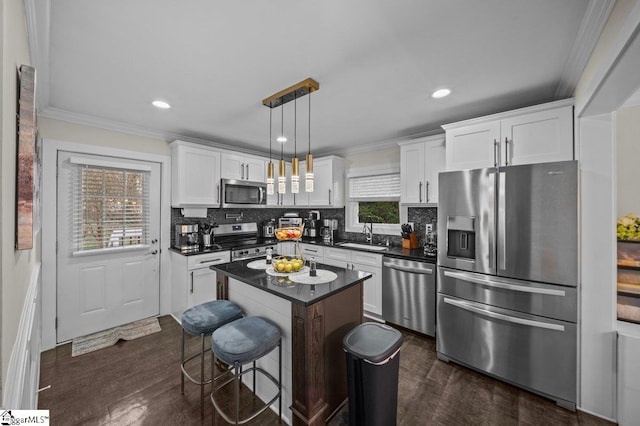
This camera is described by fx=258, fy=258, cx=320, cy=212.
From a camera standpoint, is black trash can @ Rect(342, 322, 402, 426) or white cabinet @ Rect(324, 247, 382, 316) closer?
black trash can @ Rect(342, 322, 402, 426)

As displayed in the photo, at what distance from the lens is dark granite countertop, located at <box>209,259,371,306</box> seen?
1676 millimetres

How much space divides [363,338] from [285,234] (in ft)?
3.42

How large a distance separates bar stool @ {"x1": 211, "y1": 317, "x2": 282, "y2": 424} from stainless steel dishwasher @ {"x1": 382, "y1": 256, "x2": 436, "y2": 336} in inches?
69.4

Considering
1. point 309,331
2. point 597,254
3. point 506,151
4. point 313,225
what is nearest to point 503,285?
point 597,254

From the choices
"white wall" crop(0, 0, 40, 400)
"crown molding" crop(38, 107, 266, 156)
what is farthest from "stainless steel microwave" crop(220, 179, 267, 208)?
"white wall" crop(0, 0, 40, 400)

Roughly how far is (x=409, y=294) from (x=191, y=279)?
106 inches

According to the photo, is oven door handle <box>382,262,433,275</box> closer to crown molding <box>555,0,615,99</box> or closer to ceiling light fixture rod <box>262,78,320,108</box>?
crown molding <box>555,0,615,99</box>

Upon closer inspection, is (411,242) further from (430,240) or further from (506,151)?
(506,151)

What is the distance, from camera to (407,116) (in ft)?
9.60

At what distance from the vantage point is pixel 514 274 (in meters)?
2.17

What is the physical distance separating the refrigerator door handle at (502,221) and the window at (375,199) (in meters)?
1.66

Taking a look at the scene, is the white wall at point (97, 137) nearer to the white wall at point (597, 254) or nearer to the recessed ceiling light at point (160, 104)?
the recessed ceiling light at point (160, 104)

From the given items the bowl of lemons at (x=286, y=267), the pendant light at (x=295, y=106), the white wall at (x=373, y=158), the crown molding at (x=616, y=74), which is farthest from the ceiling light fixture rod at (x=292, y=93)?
the white wall at (x=373, y=158)

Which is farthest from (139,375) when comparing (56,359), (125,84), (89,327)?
(125,84)
